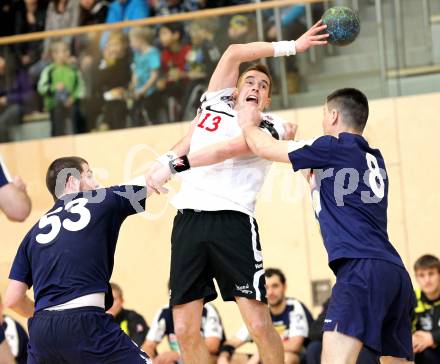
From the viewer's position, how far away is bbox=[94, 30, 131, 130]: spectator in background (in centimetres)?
1262

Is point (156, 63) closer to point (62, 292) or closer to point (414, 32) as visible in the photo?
point (414, 32)

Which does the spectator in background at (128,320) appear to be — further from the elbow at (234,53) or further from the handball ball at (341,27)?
the handball ball at (341,27)

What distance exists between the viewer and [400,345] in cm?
680

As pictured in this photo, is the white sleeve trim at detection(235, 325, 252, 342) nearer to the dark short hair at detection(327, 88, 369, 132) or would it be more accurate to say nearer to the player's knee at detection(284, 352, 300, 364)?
the player's knee at detection(284, 352, 300, 364)

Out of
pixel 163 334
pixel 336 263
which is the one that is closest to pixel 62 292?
pixel 336 263

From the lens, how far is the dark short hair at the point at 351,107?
23.0ft

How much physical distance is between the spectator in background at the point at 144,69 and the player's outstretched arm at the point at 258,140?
16.4ft

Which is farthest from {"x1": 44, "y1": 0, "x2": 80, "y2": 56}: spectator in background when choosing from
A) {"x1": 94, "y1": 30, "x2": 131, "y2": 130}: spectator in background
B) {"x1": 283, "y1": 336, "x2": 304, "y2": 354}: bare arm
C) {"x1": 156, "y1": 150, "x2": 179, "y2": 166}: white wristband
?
{"x1": 156, "y1": 150, "x2": 179, "y2": 166}: white wristband

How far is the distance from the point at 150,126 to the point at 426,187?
3477 millimetres

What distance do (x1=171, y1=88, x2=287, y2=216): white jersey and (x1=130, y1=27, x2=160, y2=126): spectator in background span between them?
4696 mm

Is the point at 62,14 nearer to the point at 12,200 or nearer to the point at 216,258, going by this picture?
the point at 216,258

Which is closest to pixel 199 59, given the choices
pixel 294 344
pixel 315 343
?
pixel 294 344

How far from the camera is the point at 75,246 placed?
6852 millimetres

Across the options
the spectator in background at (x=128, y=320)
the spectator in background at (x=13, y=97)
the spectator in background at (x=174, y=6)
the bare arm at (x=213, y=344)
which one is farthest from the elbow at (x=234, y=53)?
the spectator in background at (x=13, y=97)
